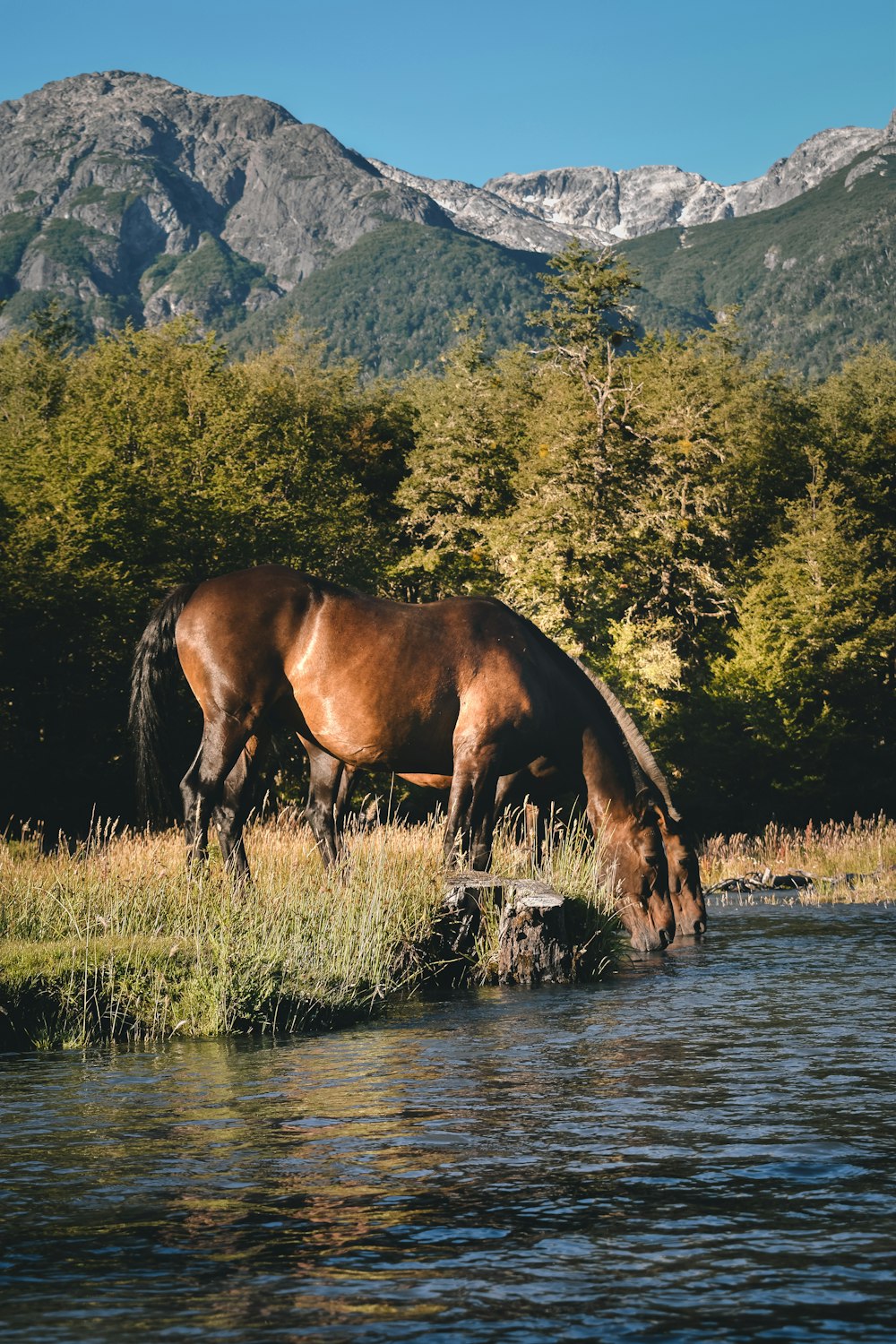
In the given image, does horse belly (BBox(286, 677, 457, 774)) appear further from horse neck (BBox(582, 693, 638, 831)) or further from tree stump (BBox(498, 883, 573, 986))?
tree stump (BBox(498, 883, 573, 986))

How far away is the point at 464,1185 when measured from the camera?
6.00 metres

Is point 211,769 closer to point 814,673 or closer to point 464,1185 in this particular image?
point 464,1185

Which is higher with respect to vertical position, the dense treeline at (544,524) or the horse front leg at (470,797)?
the dense treeline at (544,524)

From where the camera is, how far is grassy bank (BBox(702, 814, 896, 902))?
21938 mm

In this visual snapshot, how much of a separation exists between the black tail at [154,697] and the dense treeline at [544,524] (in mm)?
11047

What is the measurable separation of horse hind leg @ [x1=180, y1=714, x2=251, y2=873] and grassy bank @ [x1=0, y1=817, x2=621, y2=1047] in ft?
1.05

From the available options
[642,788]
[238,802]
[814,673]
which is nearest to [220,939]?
[238,802]

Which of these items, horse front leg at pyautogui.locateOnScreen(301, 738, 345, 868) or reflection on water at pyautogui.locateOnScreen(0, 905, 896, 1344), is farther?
horse front leg at pyautogui.locateOnScreen(301, 738, 345, 868)

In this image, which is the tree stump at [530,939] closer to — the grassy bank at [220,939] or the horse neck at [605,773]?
the grassy bank at [220,939]

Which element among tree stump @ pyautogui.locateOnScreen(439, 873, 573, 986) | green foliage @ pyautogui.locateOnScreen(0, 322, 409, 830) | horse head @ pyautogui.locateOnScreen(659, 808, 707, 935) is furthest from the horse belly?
green foliage @ pyautogui.locateOnScreen(0, 322, 409, 830)

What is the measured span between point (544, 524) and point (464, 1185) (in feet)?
111

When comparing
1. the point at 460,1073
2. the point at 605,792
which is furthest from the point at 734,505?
the point at 460,1073

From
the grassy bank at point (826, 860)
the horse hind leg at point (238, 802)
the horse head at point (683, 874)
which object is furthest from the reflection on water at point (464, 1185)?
the grassy bank at point (826, 860)

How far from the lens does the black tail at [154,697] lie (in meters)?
14.4
